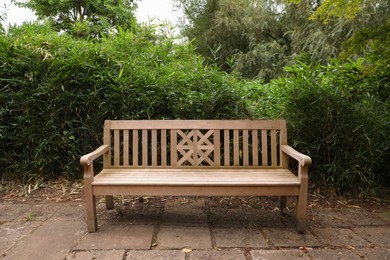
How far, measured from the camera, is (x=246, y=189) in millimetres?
2584

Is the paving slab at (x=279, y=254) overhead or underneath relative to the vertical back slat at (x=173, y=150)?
underneath

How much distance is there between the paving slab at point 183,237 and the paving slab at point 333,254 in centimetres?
83

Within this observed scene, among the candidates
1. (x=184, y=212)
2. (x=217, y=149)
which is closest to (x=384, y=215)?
(x=217, y=149)

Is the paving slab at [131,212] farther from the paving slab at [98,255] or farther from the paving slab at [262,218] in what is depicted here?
the paving slab at [262,218]

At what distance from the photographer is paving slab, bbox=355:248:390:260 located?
2.25 metres

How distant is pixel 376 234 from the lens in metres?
2.66

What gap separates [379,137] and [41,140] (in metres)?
4.35

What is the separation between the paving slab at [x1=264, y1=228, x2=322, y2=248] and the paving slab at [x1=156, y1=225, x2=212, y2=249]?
56cm

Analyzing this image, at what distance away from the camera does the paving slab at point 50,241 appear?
229 cm

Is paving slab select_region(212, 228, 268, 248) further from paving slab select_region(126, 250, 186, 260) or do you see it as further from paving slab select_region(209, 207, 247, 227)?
paving slab select_region(126, 250, 186, 260)

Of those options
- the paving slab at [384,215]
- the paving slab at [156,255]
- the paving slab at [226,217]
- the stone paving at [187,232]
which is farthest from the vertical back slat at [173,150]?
the paving slab at [384,215]

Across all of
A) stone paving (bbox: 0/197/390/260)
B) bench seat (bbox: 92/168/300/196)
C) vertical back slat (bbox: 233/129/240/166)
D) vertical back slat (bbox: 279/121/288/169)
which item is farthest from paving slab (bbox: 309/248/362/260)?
vertical back slat (bbox: 233/129/240/166)

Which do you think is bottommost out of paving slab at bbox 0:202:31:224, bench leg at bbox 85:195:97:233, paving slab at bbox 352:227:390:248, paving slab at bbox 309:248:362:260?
paving slab at bbox 0:202:31:224

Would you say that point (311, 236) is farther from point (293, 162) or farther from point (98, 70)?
point (98, 70)
